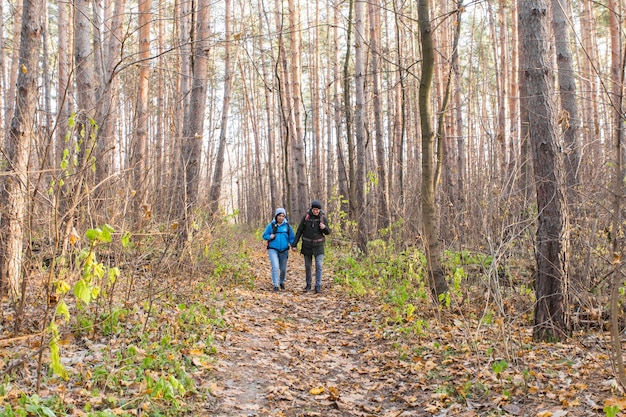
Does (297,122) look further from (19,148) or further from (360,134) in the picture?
(19,148)

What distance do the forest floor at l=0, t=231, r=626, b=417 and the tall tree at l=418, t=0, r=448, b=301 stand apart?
1.81 ft

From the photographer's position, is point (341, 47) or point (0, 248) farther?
point (341, 47)

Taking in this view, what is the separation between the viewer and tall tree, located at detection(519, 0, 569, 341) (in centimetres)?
504

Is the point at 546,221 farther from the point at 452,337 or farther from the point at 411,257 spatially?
the point at 411,257

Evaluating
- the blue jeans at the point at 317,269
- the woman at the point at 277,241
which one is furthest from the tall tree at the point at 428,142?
the woman at the point at 277,241

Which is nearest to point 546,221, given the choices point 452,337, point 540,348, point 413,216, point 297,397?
point 540,348

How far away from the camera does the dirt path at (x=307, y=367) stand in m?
4.38

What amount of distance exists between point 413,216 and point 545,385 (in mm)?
6672

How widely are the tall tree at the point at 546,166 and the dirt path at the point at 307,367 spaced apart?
1.74 m

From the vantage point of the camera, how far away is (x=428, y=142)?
6.56m

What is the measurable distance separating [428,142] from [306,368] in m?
3.29

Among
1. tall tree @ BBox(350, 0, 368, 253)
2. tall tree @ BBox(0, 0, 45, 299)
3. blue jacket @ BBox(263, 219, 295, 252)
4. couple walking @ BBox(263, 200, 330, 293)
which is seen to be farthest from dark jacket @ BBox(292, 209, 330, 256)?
tall tree @ BBox(0, 0, 45, 299)

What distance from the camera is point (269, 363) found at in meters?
5.44

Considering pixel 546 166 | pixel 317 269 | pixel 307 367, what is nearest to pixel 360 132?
pixel 317 269
